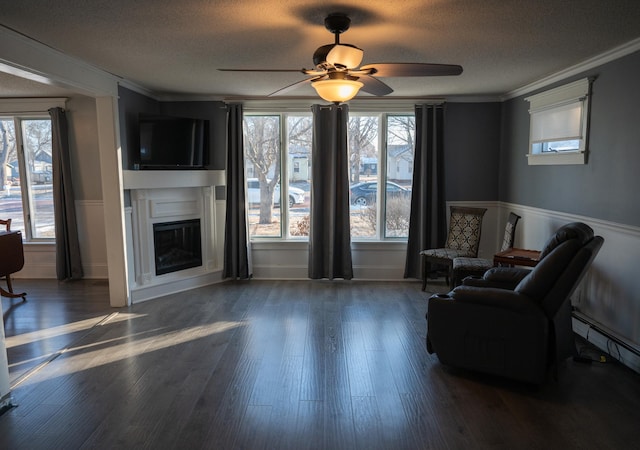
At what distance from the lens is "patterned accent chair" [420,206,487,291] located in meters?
5.04

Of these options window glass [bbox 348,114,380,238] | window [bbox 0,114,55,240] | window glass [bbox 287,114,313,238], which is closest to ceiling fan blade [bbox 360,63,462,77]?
window glass [bbox 348,114,380,238]

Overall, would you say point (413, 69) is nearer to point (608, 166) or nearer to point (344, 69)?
point (344, 69)

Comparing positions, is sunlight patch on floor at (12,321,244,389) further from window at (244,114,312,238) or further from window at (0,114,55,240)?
window at (0,114,55,240)

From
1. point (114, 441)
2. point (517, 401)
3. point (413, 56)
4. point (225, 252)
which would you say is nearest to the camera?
point (114, 441)

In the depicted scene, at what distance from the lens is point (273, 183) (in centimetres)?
573

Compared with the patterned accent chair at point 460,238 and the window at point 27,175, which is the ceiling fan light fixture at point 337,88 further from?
the window at point 27,175

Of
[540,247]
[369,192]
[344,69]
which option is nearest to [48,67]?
[344,69]

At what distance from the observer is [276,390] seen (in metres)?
2.85

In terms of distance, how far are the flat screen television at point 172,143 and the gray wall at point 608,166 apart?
405 centimetres

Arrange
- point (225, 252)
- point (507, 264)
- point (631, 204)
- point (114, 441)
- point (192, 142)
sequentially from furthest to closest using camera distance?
point (225, 252)
point (192, 142)
point (507, 264)
point (631, 204)
point (114, 441)

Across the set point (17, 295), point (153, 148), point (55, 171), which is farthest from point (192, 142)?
point (17, 295)

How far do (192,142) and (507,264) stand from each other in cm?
394

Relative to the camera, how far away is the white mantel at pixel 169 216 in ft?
15.7

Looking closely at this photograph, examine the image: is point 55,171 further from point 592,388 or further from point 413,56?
point 592,388
